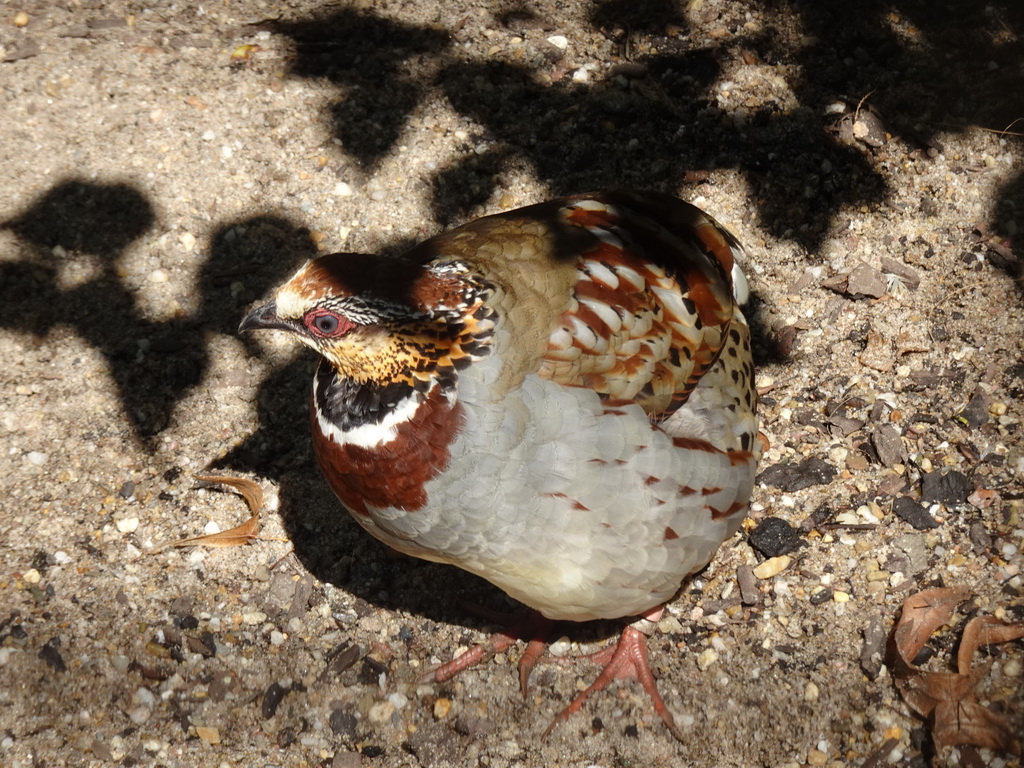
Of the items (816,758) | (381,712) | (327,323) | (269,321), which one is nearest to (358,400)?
(327,323)

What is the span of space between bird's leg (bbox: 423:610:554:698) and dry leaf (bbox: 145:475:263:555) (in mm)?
966

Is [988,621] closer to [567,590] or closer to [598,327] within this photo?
[567,590]

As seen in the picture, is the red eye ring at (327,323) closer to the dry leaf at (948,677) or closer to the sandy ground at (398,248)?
the sandy ground at (398,248)

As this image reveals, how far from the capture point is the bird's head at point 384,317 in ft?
9.24

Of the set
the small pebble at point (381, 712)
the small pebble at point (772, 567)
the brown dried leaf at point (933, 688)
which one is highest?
the brown dried leaf at point (933, 688)

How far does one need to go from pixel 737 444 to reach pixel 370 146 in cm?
259

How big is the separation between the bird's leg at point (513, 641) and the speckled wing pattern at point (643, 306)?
114 cm

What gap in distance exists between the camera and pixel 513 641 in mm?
3811

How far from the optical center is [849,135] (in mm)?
4762

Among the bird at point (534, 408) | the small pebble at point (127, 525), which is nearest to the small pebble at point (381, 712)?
the bird at point (534, 408)

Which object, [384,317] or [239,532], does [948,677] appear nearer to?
[384,317]

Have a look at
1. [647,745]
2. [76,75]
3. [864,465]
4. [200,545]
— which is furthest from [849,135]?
[76,75]

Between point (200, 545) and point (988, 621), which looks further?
point (200, 545)

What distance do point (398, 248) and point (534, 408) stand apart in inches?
78.8
